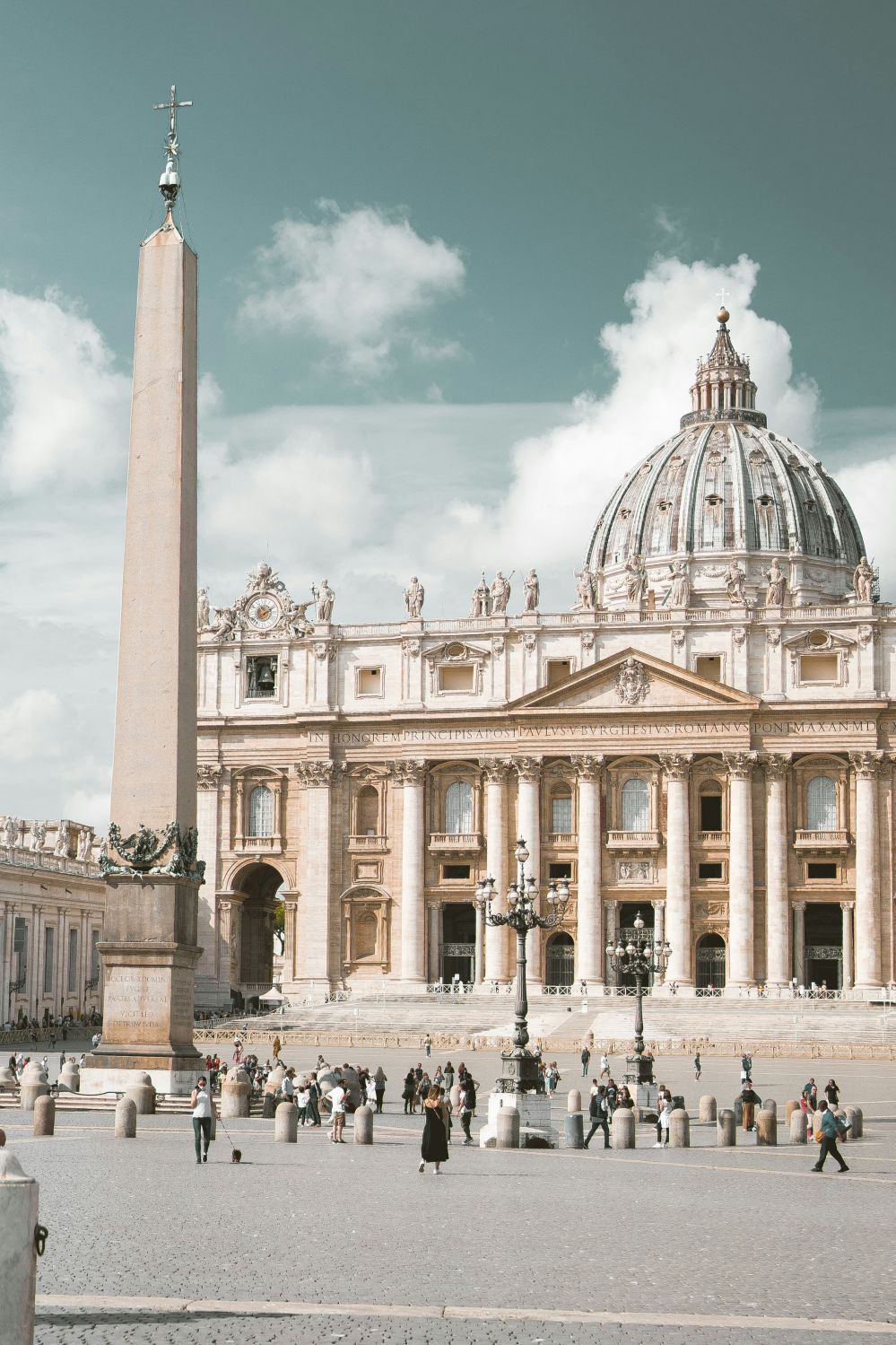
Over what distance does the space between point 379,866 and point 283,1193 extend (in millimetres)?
62289

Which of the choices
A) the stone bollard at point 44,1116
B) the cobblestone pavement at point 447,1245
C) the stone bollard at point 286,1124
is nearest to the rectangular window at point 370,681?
the stone bollard at point 286,1124

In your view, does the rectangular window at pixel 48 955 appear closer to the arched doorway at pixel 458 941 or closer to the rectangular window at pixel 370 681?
the arched doorway at pixel 458 941

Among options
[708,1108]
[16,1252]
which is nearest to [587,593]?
[708,1108]

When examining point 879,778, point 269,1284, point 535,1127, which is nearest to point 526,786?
point 879,778

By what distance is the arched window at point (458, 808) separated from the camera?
263 feet

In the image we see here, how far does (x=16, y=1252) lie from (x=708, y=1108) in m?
28.7

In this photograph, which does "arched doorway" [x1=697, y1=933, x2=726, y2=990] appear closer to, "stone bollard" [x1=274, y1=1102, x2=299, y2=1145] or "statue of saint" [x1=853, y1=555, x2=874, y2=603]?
"statue of saint" [x1=853, y1=555, x2=874, y2=603]

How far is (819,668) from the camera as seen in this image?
253 ft

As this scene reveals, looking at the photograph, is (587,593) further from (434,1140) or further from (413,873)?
(434,1140)

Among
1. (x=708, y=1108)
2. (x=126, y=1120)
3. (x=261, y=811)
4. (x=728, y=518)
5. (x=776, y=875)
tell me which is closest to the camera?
(x=126, y=1120)

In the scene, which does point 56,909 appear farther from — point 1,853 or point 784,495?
point 784,495

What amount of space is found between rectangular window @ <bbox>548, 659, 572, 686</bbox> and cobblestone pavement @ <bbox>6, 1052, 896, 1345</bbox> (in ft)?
175

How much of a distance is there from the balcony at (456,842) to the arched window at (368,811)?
3.03 metres

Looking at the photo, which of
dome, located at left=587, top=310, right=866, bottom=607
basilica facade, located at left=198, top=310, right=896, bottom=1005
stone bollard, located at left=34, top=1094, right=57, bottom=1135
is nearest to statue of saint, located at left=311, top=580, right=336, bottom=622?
basilica facade, located at left=198, top=310, right=896, bottom=1005
